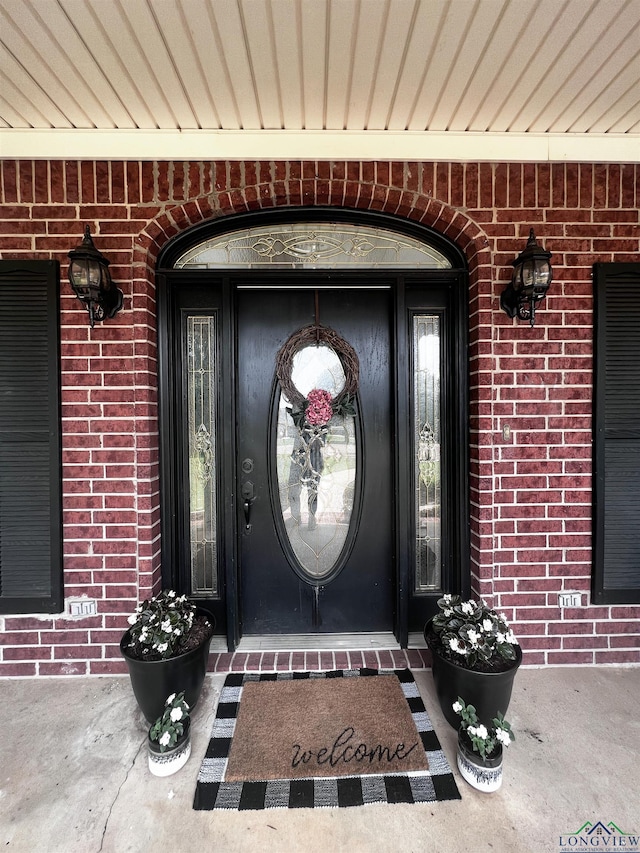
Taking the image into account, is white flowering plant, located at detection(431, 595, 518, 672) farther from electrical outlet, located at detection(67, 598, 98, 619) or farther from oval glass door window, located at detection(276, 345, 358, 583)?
electrical outlet, located at detection(67, 598, 98, 619)

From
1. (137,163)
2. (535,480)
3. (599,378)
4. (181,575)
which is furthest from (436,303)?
(181,575)

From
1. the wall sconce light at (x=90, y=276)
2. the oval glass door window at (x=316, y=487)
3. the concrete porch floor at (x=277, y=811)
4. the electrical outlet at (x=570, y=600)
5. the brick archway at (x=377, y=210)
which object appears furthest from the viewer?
the oval glass door window at (x=316, y=487)

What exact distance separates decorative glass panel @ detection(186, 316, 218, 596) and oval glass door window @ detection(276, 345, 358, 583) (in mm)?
414

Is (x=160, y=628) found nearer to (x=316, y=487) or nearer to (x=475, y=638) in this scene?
(x=316, y=487)

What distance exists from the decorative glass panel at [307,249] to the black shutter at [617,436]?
96cm

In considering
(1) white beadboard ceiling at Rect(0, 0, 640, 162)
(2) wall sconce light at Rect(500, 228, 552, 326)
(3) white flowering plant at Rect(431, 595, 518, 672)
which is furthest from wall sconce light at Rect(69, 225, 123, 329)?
(3) white flowering plant at Rect(431, 595, 518, 672)

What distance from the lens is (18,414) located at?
2.16 m

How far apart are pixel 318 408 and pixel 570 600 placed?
1.79 meters

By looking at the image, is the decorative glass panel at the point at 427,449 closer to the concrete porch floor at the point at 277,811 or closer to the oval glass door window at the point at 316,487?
the oval glass door window at the point at 316,487

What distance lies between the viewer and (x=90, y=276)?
192 cm

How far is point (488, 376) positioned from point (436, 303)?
1.81 feet

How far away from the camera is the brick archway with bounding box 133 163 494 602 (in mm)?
2146

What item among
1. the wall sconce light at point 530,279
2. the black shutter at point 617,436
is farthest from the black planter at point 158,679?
the wall sconce light at point 530,279

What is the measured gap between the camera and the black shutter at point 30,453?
215 centimetres
